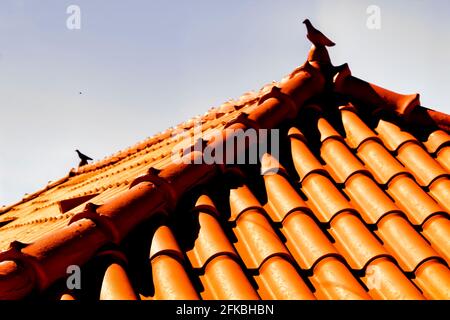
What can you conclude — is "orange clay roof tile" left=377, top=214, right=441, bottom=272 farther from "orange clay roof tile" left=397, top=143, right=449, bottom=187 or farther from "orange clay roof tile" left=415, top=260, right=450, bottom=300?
"orange clay roof tile" left=397, top=143, right=449, bottom=187

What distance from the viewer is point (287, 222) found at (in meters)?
3.91

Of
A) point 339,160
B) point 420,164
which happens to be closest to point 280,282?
point 339,160

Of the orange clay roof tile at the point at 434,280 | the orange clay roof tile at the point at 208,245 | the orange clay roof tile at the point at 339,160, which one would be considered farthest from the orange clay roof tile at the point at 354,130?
the orange clay roof tile at the point at 208,245

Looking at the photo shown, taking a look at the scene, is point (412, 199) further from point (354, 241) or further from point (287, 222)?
point (287, 222)

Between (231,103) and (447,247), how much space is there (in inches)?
189

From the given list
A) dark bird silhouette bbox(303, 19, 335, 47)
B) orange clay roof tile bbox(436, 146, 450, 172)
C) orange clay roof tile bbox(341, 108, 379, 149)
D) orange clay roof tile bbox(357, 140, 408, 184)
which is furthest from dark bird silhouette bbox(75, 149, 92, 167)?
orange clay roof tile bbox(436, 146, 450, 172)

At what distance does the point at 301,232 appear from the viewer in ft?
12.3

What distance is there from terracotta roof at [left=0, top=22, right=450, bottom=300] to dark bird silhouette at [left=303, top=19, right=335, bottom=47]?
360mm

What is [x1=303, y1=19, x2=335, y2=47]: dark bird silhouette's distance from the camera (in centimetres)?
557

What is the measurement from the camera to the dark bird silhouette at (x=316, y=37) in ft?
18.3

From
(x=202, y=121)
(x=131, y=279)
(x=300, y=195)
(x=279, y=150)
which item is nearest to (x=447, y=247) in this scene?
(x=300, y=195)

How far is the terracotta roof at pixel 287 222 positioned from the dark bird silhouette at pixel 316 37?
0.36m


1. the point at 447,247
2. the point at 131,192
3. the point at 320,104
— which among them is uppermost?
the point at 320,104

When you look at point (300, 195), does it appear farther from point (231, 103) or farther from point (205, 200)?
point (231, 103)
